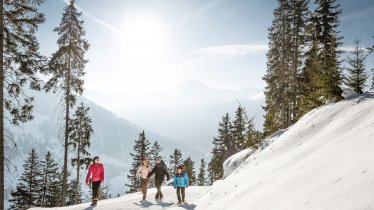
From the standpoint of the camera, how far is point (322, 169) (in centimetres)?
652

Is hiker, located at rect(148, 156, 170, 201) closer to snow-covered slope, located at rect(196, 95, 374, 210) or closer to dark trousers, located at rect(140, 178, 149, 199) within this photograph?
dark trousers, located at rect(140, 178, 149, 199)

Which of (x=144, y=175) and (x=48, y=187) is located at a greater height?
(x=48, y=187)

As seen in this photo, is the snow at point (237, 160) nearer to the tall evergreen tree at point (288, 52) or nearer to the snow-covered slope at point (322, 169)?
the snow-covered slope at point (322, 169)

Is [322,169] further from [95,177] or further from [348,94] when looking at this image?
[95,177]

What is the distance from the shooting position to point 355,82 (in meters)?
12.9

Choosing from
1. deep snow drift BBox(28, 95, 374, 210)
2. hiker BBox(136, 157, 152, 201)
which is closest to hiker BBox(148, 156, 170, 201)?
hiker BBox(136, 157, 152, 201)

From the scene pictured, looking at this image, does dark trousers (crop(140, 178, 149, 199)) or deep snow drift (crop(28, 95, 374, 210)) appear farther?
dark trousers (crop(140, 178, 149, 199))

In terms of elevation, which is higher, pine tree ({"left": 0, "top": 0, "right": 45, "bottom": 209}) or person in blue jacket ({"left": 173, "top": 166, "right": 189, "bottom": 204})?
pine tree ({"left": 0, "top": 0, "right": 45, "bottom": 209})

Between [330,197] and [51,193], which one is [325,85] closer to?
[330,197]

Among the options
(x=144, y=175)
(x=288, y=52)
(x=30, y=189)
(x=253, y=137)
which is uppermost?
(x=288, y=52)

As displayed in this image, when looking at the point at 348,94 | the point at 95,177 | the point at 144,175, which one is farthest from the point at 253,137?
the point at 95,177

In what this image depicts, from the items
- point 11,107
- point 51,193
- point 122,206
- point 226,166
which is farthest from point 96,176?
point 51,193

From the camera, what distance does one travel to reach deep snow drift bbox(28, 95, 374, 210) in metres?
5.02

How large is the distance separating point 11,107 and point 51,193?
140ft
